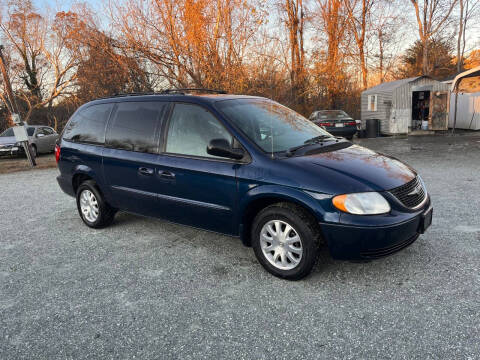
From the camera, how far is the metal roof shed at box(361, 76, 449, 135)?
1862 cm

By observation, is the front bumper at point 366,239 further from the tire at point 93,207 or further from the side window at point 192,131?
the tire at point 93,207

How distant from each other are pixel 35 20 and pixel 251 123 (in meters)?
26.3

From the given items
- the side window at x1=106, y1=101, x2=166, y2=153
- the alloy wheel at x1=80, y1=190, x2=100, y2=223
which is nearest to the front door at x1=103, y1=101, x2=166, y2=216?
the side window at x1=106, y1=101, x2=166, y2=153

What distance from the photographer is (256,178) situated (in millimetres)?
3328

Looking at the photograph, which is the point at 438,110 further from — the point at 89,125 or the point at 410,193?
the point at 89,125

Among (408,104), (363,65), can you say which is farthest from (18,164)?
(363,65)

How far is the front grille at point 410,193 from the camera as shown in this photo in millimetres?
3169

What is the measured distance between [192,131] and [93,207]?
2186mm

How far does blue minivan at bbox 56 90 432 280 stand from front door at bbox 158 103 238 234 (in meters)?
0.01

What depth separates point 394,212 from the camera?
10.0 feet

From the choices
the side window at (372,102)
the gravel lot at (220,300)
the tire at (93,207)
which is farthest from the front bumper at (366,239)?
the side window at (372,102)

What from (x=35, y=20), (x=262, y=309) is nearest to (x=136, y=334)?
(x=262, y=309)

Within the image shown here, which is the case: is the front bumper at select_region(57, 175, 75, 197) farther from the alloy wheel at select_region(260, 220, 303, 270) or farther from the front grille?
the front grille

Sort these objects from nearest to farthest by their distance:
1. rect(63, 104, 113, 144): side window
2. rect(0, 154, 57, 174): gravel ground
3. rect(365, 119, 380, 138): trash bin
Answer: rect(63, 104, 113, 144): side window < rect(0, 154, 57, 174): gravel ground < rect(365, 119, 380, 138): trash bin
